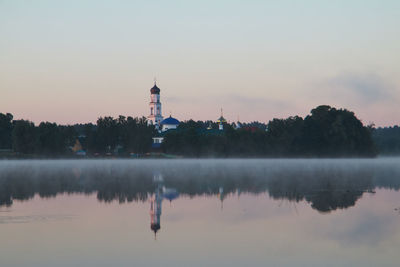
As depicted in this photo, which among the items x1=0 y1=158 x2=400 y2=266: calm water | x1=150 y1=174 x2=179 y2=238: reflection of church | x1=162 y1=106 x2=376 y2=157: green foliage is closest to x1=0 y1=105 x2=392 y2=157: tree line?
x1=162 y1=106 x2=376 y2=157: green foliage

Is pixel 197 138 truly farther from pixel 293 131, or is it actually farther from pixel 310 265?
pixel 310 265

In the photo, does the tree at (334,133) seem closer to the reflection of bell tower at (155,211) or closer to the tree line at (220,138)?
the tree line at (220,138)

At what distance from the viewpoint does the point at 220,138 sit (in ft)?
532

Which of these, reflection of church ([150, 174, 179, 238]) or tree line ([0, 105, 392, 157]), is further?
tree line ([0, 105, 392, 157])

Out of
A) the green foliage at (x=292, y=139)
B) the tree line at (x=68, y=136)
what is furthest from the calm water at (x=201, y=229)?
the tree line at (x=68, y=136)

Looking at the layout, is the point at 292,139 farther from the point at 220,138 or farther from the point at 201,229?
the point at 201,229

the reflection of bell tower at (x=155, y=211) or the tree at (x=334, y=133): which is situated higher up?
the tree at (x=334, y=133)

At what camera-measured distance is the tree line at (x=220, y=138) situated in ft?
465

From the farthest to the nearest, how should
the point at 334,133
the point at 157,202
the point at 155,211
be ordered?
the point at 334,133 → the point at 157,202 → the point at 155,211

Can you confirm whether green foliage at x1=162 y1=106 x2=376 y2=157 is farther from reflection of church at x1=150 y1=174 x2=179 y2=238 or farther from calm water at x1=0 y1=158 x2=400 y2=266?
calm water at x1=0 y1=158 x2=400 y2=266

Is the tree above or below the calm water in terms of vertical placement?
above

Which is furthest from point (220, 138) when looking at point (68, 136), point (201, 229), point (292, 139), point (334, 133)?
point (201, 229)

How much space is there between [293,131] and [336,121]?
754 inches

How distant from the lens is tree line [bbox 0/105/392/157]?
141875mm
